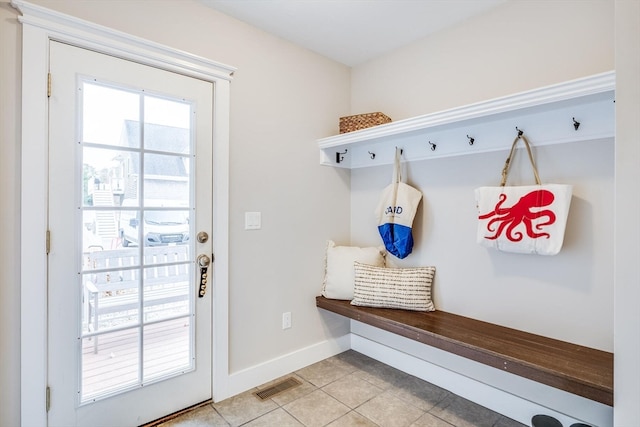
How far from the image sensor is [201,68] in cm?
196

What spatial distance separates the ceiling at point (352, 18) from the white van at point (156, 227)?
127cm

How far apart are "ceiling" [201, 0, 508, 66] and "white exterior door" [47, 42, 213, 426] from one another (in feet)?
1.79

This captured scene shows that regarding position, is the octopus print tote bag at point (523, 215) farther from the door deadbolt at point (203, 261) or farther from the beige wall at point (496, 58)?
the door deadbolt at point (203, 261)

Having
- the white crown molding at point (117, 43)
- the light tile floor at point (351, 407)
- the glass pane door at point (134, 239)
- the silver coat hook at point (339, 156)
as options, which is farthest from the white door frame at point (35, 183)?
the silver coat hook at point (339, 156)

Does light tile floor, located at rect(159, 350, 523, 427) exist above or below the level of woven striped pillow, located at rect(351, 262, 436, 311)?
below

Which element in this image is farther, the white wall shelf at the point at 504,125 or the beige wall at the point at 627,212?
the white wall shelf at the point at 504,125

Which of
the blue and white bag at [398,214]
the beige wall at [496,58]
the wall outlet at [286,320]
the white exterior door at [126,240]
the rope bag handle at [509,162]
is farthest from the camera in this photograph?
the wall outlet at [286,320]

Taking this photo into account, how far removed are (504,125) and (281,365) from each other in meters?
2.11

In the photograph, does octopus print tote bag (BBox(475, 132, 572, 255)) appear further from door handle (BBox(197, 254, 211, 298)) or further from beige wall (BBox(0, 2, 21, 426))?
beige wall (BBox(0, 2, 21, 426))

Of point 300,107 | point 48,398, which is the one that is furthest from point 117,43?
point 48,398

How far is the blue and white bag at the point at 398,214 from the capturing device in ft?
7.48

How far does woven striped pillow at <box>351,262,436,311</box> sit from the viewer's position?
221cm

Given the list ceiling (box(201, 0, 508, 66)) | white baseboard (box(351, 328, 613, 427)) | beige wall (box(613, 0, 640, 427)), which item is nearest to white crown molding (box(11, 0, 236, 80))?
ceiling (box(201, 0, 508, 66))

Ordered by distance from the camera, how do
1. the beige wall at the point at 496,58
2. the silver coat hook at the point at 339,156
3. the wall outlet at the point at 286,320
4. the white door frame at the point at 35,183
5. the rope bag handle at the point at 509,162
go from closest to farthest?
the white door frame at the point at 35,183, the beige wall at the point at 496,58, the rope bag handle at the point at 509,162, the wall outlet at the point at 286,320, the silver coat hook at the point at 339,156
